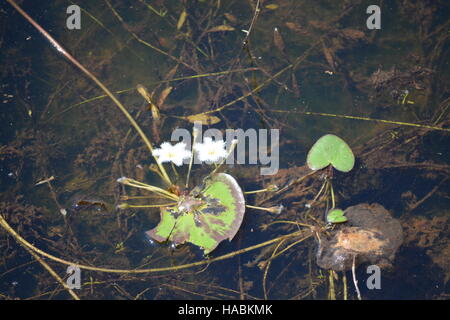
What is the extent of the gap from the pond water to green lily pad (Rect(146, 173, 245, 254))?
21cm

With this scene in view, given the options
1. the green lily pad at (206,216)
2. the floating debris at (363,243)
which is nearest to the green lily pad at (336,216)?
the floating debris at (363,243)

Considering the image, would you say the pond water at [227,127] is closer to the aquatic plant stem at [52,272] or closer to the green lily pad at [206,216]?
the aquatic plant stem at [52,272]

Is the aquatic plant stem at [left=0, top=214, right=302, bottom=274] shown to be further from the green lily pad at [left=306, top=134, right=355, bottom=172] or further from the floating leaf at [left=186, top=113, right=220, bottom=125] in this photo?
the floating leaf at [left=186, top=113, right=220, bottom=125]

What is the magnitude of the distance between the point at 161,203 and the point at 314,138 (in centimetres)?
143

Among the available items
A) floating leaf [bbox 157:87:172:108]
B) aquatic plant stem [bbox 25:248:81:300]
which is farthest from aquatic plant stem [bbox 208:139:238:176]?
aquatic plant stem [bbox 25:248:81:300]

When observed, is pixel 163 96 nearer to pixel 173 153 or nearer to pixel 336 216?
pixel 173 153

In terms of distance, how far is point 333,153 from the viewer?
11.0 ft

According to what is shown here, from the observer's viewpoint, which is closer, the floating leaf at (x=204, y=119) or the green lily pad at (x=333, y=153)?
the green lily pad at (x=333, y=153)

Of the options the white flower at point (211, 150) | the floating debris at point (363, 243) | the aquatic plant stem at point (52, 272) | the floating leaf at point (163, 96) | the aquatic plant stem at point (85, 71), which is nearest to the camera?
the floating debris at point (363, 243)

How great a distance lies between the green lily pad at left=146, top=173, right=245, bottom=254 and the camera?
10.2ft

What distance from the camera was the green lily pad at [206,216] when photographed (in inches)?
123

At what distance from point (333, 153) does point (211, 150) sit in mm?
988

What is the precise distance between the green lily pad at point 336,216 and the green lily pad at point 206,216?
27.2 inches

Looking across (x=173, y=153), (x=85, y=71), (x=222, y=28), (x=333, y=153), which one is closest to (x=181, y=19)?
(x=222, y=28)
